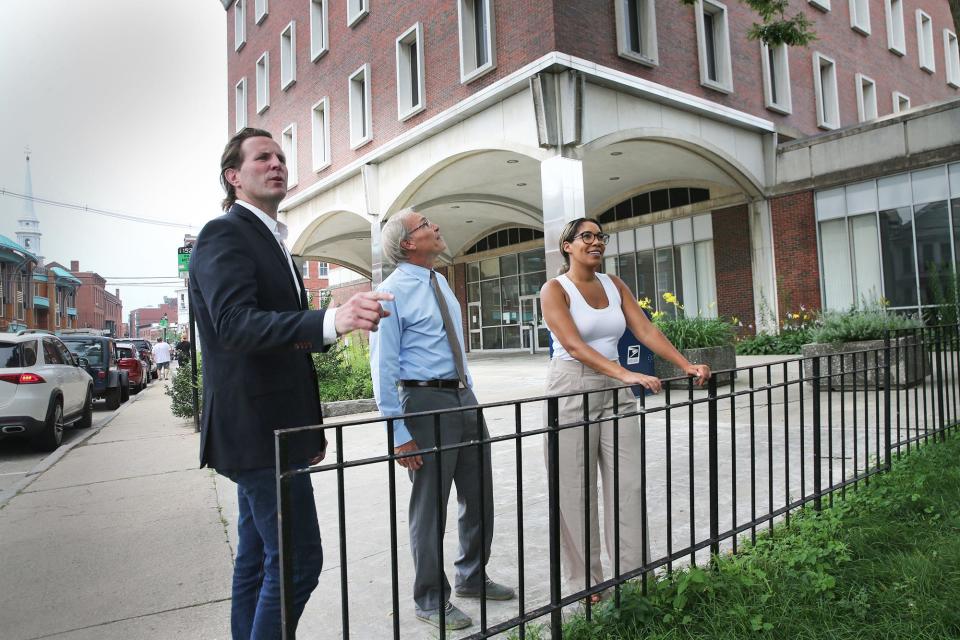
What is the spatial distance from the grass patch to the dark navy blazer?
1380 mm

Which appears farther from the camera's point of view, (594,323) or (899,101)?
(899,101)

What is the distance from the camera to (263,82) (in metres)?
28.2

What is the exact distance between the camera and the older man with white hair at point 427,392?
298 centimetres

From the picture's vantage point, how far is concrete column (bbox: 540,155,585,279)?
1407 cm

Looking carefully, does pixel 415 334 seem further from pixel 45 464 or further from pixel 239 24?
pixel 239 24

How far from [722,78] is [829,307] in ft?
23.6

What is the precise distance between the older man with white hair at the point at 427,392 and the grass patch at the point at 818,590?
24.0 inches

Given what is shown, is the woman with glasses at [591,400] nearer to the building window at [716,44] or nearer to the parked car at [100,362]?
the parked car at [100,362]

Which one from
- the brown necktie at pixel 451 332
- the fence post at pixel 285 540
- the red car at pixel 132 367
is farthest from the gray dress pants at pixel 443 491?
the red car at pixel 132 367

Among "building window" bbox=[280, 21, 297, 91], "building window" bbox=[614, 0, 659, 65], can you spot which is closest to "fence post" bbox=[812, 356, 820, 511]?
"building window" bbox=[614, 0, 659, 65]

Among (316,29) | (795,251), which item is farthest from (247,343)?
(316,29)

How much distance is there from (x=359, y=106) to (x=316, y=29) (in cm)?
471

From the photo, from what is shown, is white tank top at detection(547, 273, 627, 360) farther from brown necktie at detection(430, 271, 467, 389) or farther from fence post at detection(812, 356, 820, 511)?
fence post at detection(812, 356, 820, 511)

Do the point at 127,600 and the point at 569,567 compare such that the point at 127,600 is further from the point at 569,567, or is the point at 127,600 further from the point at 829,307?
the point at 829,307
